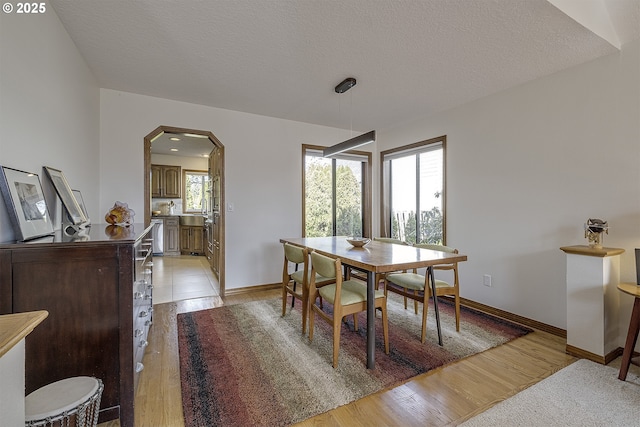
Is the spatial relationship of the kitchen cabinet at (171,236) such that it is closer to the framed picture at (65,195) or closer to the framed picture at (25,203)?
the framed picture at (65,195)

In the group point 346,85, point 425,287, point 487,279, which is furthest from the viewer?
point 487,279

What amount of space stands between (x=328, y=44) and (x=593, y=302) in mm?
2887

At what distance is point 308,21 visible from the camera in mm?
1947

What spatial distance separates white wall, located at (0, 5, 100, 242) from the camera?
1.38 m

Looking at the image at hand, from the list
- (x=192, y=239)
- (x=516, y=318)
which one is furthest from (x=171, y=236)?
(x=516, y=318)

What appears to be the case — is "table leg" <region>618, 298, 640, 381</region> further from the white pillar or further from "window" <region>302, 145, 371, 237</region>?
"window" <region>302, 145, 371, 237</region>

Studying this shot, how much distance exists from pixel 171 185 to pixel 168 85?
477 cm

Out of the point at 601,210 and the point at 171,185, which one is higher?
the point at 171,185

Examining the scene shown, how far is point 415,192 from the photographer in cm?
420

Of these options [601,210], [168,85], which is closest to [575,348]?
[601,210]

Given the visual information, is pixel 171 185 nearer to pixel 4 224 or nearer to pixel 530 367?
pixel 4 224

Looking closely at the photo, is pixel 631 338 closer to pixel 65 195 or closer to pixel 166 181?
pixel 65 195

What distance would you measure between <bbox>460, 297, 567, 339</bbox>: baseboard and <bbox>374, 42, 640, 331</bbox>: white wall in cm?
5

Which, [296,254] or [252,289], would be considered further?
[252,289]
